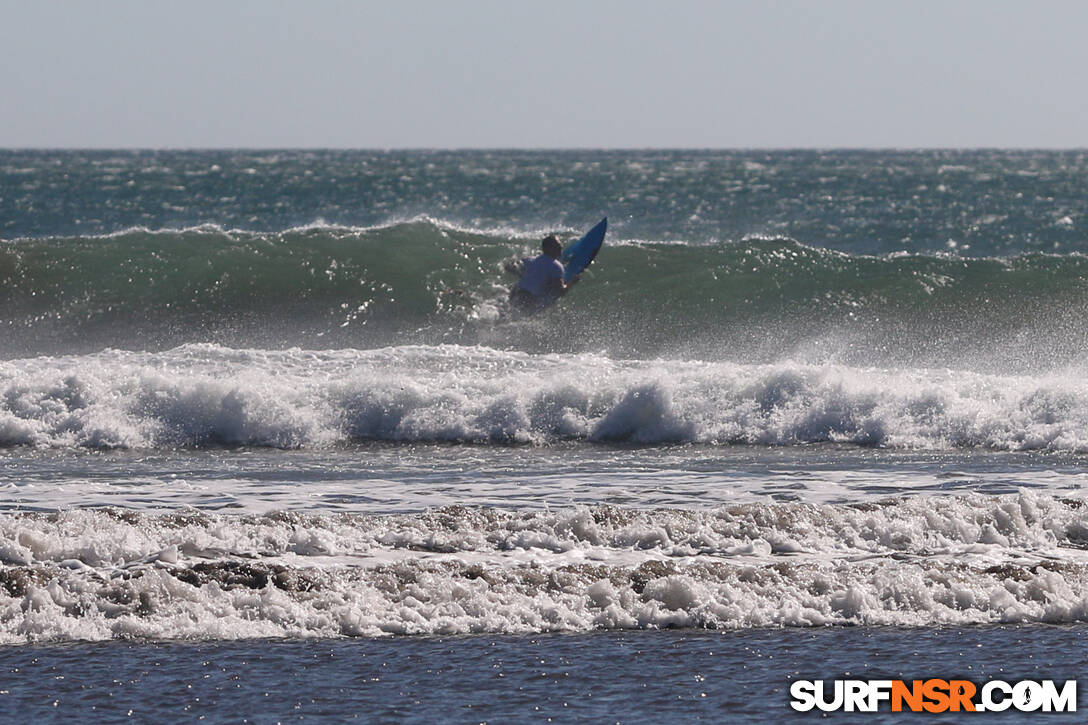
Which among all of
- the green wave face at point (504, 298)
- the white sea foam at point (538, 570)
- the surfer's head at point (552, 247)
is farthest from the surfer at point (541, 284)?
the white sea foam at point (538, 570)

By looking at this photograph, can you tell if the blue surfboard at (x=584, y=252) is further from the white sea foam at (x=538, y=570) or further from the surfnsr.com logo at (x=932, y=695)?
the surfnsr.com logo at (x=932, y=695)

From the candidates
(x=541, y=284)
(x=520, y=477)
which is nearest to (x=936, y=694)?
(x=520, y=477)

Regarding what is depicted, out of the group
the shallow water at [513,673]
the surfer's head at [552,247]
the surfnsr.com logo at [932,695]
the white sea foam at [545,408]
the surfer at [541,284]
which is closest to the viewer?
the shallow water at [513,673]

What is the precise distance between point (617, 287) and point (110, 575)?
14074 mm

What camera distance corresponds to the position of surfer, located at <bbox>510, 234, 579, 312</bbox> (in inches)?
770

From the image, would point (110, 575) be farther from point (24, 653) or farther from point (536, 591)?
point (536, 591)

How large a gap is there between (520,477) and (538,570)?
3216 mm

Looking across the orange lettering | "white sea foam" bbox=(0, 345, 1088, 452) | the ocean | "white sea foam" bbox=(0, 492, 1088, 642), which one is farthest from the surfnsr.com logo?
"white sea foam" bbox=(0, 345, 1088, 452)

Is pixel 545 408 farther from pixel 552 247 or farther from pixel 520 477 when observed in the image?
pixel 552 247

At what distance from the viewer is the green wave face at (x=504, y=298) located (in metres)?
19.3

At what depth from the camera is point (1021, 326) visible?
65.8 feet

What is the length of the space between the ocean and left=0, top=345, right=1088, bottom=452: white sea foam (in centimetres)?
4

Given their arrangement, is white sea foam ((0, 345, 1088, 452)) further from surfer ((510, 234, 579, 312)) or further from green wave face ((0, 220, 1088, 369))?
surfer ((510, 234, 579, 312))

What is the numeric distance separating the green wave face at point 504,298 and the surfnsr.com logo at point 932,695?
37.5 ft
